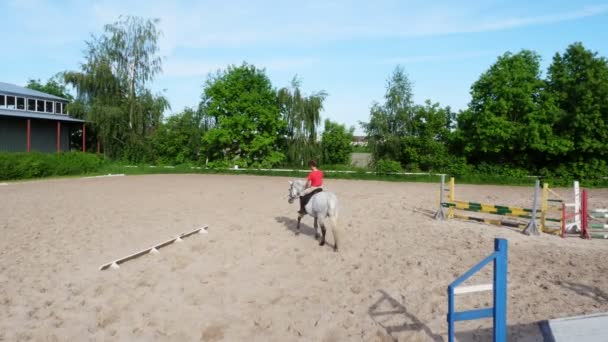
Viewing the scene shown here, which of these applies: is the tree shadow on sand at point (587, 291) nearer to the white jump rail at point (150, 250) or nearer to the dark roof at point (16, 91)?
the white jump rail at point (150, 250)

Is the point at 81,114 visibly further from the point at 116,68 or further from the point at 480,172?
the point at 480,172

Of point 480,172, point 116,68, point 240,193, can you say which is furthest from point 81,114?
point 480,172

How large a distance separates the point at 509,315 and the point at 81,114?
131ft

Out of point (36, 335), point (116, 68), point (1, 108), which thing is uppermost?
point (116, 68)

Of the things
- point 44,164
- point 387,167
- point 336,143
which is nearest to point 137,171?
point 44,164

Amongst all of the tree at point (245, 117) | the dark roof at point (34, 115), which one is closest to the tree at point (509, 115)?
A: the tree at point (245, 117)

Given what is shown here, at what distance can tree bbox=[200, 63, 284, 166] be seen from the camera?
34.6 m

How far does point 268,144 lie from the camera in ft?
115

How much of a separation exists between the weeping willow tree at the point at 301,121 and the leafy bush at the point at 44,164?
53.4 feet

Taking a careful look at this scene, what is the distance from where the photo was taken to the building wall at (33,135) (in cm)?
3100

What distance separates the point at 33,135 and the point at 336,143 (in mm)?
26159

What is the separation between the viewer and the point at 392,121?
3400 centimetres

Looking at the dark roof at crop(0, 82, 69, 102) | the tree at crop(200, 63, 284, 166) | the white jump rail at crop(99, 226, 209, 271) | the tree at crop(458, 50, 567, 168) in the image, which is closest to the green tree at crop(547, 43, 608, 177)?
the tree at crop(458, 50, 567, 168)

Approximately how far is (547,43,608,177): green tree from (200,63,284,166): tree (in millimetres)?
21314
